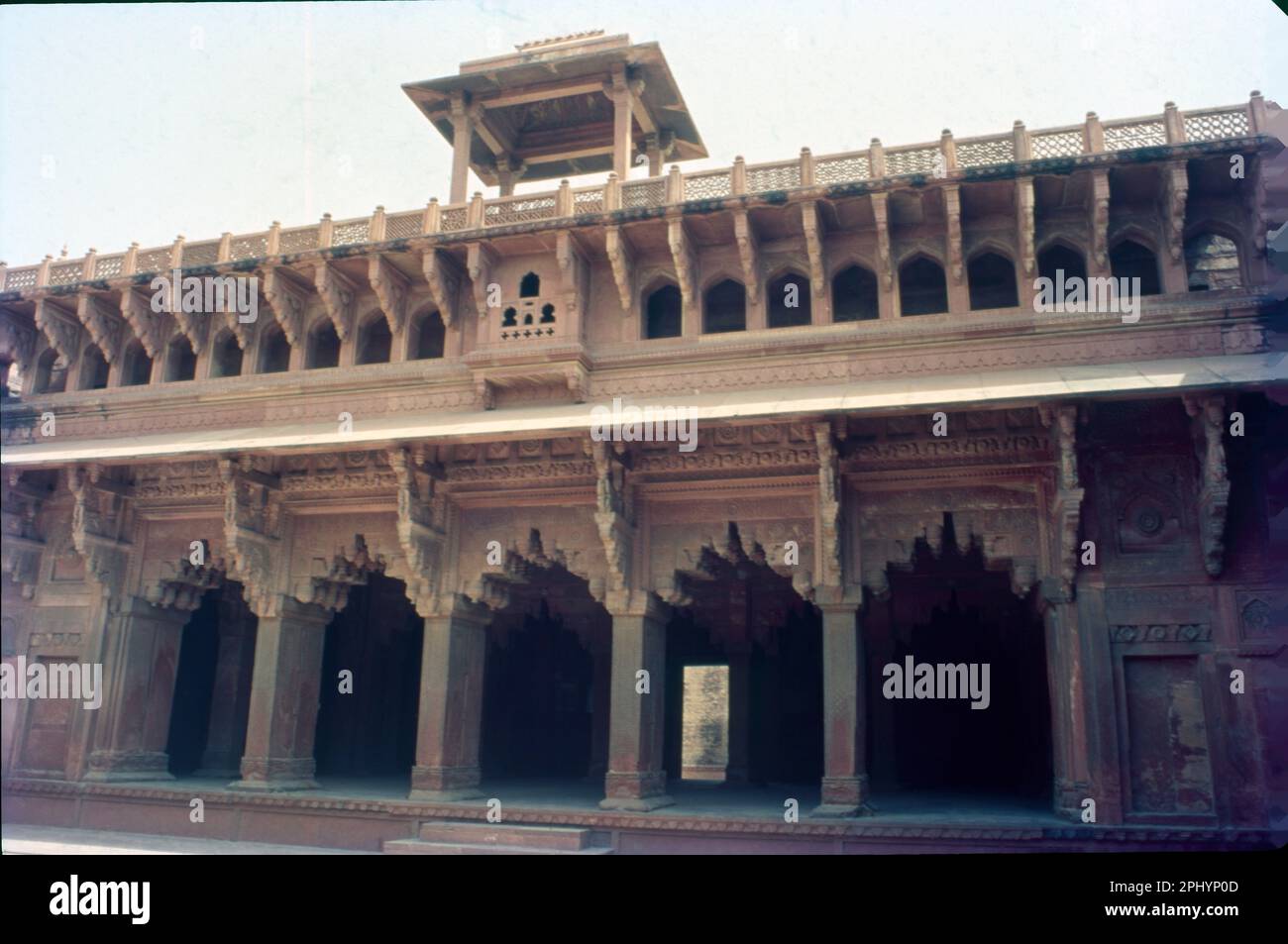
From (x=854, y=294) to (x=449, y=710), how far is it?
7.17m

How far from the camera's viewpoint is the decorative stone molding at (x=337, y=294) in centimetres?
1398

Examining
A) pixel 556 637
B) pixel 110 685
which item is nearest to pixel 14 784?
pixel 110 685

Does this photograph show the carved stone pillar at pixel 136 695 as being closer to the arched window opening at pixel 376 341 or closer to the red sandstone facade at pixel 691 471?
the red sandstone facade at pixel 691 471

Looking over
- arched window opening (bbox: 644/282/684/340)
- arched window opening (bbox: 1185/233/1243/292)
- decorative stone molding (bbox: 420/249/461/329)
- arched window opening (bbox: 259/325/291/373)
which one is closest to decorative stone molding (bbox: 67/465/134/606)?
arched window opening (bbox: 259/325/291/373)

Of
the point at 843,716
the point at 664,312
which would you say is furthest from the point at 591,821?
the point at 664,312

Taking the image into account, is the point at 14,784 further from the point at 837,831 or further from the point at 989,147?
the point at 989,147

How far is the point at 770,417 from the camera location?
11203mm

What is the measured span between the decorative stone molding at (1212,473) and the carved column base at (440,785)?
8.63 m

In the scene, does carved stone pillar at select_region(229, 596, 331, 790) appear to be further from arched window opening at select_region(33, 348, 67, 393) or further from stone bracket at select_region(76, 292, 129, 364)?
arched window opening at select_region(33, 348, 67, 393)

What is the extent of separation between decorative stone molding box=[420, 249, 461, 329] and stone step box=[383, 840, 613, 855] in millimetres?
6430

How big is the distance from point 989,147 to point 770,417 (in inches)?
162

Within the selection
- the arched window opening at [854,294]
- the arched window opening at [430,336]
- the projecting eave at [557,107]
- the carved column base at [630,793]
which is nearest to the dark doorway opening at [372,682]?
the arched window opening at [430,336]

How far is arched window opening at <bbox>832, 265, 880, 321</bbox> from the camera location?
13098 mm
